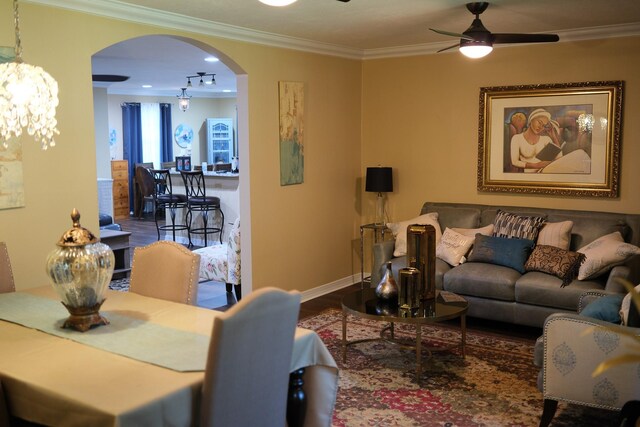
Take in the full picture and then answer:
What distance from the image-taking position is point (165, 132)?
13.9 m

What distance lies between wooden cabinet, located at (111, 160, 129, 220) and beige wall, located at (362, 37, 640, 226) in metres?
7.26

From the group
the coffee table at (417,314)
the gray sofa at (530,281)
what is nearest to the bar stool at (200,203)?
the gray sofa at (530,281)

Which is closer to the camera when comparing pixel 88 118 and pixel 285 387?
pixel 285 387

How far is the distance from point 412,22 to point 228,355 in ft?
12.1

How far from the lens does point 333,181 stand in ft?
21.7

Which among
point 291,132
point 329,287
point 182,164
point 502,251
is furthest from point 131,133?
point 502,251

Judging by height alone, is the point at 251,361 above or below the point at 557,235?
below

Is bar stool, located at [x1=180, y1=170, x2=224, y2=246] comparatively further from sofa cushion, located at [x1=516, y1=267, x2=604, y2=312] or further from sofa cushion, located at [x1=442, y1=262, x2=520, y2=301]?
sofa cushion, located at [x1=516, y1=267, x2=604, y2=312]

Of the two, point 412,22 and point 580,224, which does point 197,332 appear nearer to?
point 412,22

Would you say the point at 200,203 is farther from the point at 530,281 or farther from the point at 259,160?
the point at 530,281

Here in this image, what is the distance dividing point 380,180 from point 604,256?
2.32m

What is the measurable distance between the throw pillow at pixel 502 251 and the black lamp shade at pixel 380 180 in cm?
122

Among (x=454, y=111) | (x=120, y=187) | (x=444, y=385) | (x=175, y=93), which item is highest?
(x=175, y=93)

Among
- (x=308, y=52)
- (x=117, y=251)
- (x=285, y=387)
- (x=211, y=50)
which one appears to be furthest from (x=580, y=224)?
(x=117, y=251)
